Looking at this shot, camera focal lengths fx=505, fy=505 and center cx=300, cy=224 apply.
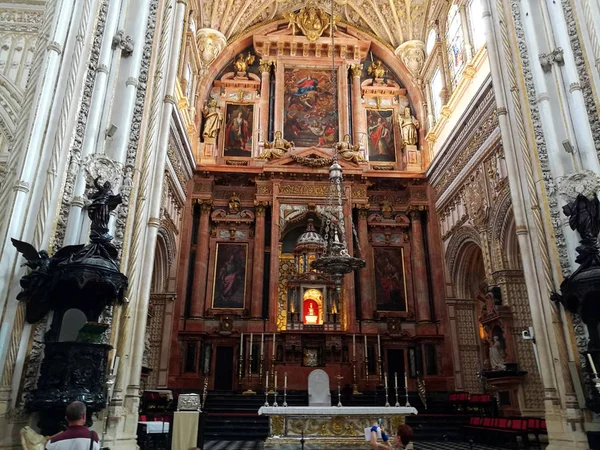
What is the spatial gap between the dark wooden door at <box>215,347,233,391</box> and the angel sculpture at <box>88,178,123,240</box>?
10.9m

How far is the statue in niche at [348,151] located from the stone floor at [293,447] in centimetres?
1137

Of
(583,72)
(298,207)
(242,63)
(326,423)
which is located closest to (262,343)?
(298,207)

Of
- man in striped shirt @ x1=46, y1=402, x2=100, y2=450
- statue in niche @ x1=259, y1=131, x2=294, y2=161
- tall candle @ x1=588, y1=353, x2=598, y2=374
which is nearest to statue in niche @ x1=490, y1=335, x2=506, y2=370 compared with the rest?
tall candle @ x1=588, y1=353, x2=598, y2=374

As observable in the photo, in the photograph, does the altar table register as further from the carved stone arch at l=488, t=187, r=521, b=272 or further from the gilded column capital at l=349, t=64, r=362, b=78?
the gilded column capital at l=349, t=64, r=362, b=78

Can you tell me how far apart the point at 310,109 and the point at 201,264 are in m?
8.23

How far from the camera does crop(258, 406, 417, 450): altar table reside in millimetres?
10516

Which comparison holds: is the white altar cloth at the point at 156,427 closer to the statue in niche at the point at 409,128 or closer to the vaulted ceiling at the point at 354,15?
the statue in niche at the point at 409,128

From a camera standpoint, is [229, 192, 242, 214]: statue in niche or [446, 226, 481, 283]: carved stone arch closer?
[446, 226, 481, 283]: carved stone arch

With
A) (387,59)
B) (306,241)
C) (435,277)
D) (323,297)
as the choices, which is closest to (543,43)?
(306,241)

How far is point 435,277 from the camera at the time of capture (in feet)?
61.8

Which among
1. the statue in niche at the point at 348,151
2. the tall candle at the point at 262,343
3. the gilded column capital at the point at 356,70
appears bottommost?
the tall candle at the point at 262,343

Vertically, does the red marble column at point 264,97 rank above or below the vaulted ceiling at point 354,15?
below

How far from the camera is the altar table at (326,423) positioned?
10.5m

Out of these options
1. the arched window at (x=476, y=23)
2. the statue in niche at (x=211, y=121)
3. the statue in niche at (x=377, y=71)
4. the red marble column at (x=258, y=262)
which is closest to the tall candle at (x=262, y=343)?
the red marble column at (x=258, y=262)
